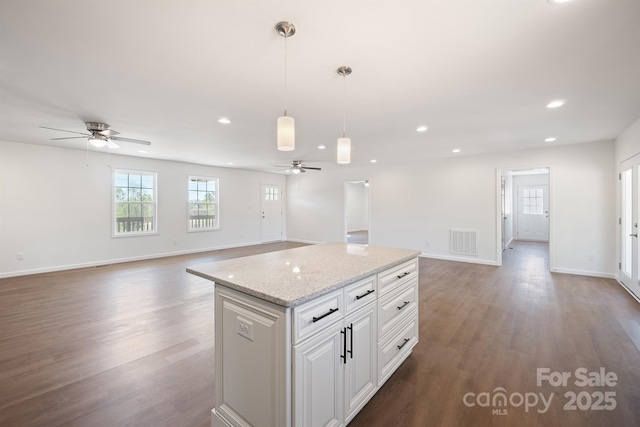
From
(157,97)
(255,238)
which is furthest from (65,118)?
(255,238)

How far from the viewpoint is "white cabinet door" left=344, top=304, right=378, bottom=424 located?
162 cm

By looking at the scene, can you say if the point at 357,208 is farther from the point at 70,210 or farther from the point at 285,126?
the point at 285,126

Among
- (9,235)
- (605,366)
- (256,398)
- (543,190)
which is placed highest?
(543,190)

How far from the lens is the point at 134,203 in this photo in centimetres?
641

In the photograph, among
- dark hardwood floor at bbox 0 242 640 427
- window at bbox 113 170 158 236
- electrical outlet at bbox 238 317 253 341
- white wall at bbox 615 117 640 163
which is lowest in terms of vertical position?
dark hardwood floor at bbox 0 242 640 427

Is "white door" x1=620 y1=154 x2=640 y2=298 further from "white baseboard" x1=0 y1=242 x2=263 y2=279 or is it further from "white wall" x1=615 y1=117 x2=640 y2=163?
Answer: "white baseboard" x1=0 y1=242 x2=263 y2=279

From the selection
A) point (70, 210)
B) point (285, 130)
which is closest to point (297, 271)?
point (285, 130)

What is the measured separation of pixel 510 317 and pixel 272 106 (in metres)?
3.77

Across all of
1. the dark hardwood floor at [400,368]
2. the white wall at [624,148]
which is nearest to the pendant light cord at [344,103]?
the dark hardwood floor at [400,368]

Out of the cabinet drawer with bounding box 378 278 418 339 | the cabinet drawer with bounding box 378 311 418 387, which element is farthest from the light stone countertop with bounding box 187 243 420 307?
the cabinet drawer with bounding box 378 311 418 387

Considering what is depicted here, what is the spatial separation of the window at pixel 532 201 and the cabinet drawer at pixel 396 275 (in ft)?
32.4

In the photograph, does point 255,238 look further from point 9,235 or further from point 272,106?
point 272,106

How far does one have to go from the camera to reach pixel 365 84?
2539mm

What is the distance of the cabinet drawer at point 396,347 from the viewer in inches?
76.9
